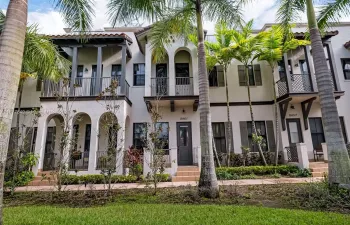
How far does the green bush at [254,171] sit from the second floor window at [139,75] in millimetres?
7865

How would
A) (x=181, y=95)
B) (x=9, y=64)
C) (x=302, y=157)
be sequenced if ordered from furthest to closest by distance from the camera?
(x=181, y=95)
(x=302, y=157)
(x=9, y=64)

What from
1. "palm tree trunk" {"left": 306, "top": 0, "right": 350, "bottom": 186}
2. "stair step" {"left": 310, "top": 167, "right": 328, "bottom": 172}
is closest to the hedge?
"palm tree trunk" {"left": 306, "top": 0, "right": 350, "bottom": 186}

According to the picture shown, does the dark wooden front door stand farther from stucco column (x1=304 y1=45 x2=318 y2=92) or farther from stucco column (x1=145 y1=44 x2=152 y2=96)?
stucco column (x1=304 y1=45 x2=318 y2=92)

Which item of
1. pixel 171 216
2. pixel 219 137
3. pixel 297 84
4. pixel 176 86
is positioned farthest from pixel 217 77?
pixel 171 216

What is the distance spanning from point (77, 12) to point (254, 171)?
10.9 m

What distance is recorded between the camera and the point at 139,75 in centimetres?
1414

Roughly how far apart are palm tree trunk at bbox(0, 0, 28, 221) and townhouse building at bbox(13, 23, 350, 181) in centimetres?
756

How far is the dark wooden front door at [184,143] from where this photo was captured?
12422 mm

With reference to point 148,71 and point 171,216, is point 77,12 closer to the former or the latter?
point 148,71

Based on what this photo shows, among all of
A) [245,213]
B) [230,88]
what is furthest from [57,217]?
[230,88]

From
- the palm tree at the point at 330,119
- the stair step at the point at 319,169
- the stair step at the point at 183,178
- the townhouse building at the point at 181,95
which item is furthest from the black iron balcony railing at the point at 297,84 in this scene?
the stair step at the point at 183,178

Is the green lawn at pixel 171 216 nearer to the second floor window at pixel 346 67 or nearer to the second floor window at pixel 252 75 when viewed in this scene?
the second floor window at pixel 252 75

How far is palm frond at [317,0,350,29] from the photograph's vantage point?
7.39 m

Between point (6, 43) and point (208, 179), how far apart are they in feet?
19.1
